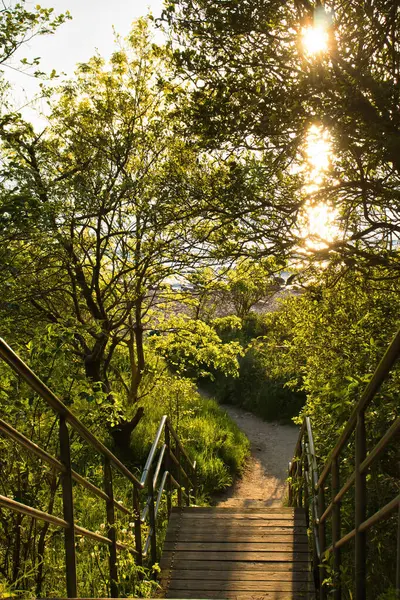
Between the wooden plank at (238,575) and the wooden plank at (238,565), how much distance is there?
0.13ft

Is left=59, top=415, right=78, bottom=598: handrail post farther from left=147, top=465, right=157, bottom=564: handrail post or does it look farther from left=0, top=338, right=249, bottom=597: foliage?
left=147, top=465, right=157, bottom=564: handrail post

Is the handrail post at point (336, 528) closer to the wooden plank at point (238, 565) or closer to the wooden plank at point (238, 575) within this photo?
the wooden plank at point (238, 575)

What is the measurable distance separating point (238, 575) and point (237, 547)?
0.42 m

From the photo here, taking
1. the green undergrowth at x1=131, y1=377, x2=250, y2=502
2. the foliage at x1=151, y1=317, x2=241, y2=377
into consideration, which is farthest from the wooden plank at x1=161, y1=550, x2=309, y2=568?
the foliage at x1=151, y1=317, x2=241, y2=377

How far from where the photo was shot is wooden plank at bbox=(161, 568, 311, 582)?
4.47 metres

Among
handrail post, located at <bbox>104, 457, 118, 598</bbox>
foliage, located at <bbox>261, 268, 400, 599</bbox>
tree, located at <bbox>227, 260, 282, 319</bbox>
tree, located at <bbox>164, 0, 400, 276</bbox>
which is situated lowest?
handrail post, located at <bbox>104, 457, 118, 598</bbox>

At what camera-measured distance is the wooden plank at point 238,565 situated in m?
4.64

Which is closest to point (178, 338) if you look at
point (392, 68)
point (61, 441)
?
point (392, 68)

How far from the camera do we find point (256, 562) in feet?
15.5

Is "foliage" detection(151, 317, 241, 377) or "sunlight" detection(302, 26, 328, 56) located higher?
"sunlight" detection(302, 26, 328, 56)

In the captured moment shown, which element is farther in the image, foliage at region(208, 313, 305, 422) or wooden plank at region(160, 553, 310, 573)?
foliage at region(208, 313, 305, 422)

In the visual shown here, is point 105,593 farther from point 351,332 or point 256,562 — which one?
point 351,332

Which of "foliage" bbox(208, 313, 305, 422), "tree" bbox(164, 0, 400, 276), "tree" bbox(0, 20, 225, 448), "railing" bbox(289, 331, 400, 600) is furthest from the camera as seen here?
"foliage" bbox(208, 313, 305, 422)

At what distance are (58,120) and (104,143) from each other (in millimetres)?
942
